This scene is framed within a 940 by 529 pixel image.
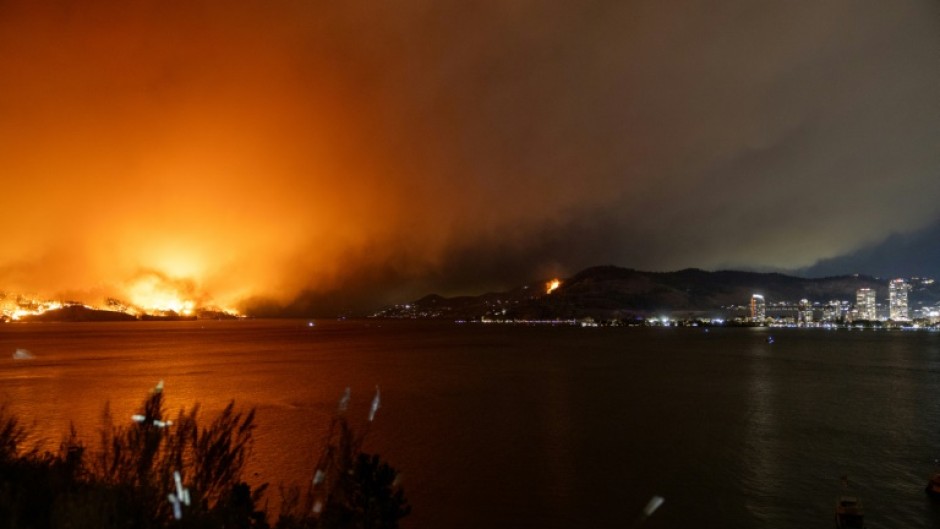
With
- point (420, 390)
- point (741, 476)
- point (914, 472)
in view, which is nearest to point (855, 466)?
point (914, 472)

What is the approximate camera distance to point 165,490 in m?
6.71

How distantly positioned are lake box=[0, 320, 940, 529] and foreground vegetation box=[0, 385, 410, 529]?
7.90 metres

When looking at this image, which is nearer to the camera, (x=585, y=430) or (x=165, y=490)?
(x=165, y=490)

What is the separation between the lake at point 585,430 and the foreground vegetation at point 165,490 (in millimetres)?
7897

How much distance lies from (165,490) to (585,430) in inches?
912

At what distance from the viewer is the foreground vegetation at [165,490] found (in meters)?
5.90

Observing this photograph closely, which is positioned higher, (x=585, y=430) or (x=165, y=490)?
(x=165, y=490)

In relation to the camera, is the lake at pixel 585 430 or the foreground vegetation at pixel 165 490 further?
the lake at pixel 585 430

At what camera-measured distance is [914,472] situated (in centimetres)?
2114

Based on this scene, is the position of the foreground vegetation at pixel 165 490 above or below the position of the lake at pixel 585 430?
above

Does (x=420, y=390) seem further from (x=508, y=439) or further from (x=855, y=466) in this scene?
(x=855, y=466)

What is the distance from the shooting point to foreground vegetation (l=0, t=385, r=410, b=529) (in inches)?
232

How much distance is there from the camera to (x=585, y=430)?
2762 cm

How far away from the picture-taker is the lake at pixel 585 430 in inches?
688
